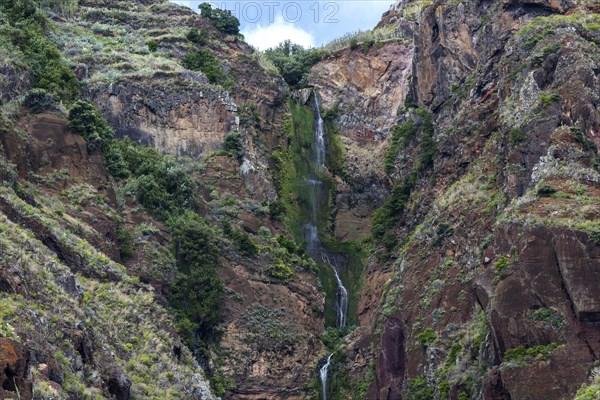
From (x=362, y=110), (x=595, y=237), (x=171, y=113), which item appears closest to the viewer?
(x=595, y=237)

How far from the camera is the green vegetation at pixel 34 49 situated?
257 feet

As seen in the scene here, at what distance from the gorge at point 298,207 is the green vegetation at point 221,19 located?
12.8 inches

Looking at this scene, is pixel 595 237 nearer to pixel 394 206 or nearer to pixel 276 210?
pixel 394 206

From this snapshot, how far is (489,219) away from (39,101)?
27.6 metres

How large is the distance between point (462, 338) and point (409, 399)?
4.36m

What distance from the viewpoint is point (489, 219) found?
65875mm

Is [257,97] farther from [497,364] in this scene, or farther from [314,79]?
[497,364]

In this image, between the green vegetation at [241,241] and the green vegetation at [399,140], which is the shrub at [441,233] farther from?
the green vegetation at [399,140]

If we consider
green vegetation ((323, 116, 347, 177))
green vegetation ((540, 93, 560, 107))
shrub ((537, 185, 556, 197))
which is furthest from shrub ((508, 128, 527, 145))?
green vegetation ((323, 116, 347, 177))

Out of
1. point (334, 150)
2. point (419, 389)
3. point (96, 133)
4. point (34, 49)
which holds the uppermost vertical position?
point (34, 49)

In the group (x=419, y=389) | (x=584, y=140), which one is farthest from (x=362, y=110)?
(x=419, y=389)

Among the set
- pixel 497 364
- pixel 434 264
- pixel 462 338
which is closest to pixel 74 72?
pixel 434 264

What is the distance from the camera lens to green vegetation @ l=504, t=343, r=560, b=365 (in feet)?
171

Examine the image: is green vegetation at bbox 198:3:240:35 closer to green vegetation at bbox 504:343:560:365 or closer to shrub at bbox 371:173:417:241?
shrub at bbox 371:173:417:241
